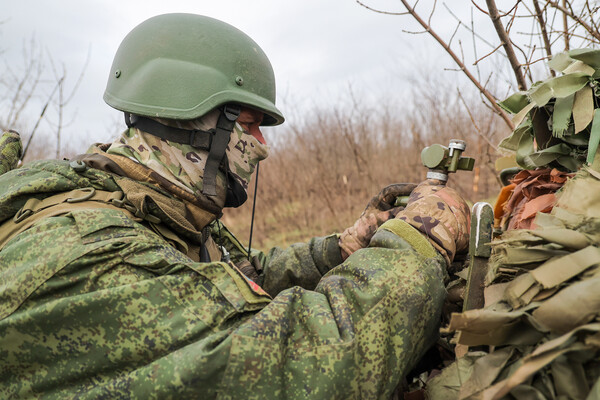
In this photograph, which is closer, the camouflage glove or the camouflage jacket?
the camouflage jacket

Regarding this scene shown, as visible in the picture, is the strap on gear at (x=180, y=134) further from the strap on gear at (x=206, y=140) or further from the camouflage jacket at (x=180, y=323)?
the camouflage jacket at (x=180, y=323)

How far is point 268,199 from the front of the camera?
12.2m

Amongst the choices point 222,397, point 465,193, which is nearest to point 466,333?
point 222,397

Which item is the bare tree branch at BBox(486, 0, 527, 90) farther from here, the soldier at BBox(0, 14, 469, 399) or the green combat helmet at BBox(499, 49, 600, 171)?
the soldier at BBox(0, 14, 469, 399)

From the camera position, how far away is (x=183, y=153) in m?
2.07

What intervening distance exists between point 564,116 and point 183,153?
1400 mm

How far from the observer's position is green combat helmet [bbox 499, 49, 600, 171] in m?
1.43

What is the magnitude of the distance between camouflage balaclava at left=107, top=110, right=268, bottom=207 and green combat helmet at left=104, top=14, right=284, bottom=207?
3 centimetres

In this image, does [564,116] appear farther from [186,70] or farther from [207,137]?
[186,70]

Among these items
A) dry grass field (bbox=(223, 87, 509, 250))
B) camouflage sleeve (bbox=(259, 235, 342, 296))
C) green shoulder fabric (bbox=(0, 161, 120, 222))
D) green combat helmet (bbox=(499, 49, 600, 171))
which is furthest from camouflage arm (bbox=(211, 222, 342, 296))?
dry grass field (bbox=(223, 87, 509, 250))

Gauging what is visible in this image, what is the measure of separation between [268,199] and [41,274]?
10791mm

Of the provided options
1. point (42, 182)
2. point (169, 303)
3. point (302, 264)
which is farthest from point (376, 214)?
point (42, 182)

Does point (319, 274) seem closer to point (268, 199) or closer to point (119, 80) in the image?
point (119, 80)

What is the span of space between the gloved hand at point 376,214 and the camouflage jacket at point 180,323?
656 millimetres
